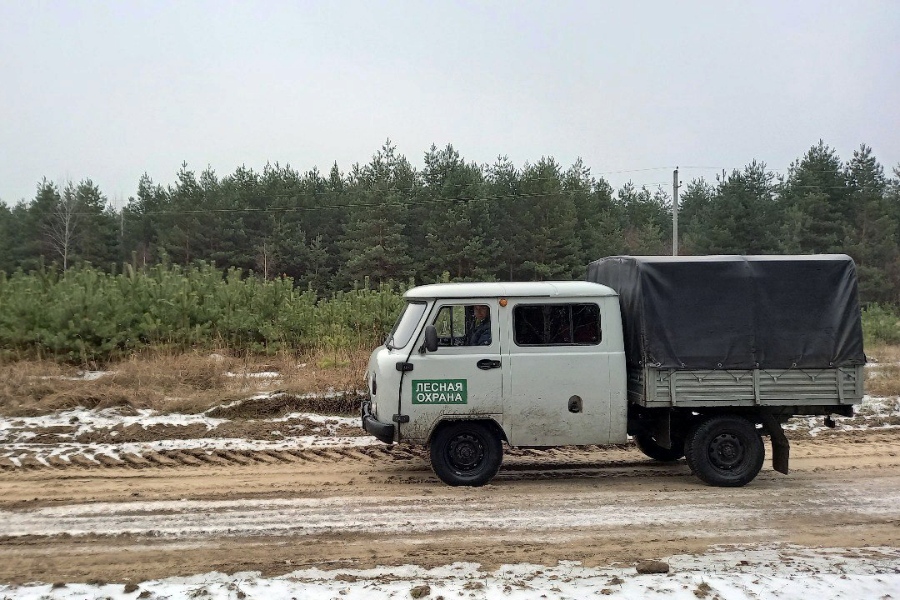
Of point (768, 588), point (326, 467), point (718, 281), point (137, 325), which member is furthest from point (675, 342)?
point (137, 325)

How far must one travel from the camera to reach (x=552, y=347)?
871 cm

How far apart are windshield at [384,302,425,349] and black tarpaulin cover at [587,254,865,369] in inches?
101

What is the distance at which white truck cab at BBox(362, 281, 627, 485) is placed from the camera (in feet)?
28.1

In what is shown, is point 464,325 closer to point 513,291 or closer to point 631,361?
point 513,291

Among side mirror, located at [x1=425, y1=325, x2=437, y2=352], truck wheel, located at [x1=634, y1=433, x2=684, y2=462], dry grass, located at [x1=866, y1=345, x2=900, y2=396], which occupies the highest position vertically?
side mirror, located at [x1=425, y1=325, x2=437, y2=352]

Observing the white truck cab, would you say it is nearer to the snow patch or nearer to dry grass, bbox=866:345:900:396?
the snow patch

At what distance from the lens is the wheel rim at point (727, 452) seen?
890 cm

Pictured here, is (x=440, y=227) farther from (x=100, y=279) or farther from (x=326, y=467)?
(x=326, y=467)

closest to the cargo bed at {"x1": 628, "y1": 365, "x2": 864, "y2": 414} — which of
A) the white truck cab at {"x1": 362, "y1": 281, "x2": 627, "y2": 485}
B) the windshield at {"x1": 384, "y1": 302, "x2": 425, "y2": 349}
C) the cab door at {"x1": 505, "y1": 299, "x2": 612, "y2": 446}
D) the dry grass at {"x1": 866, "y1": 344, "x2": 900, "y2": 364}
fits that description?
the cab door at {"x1": 505, "y1": 299, "x2": 612, "y2": 446}

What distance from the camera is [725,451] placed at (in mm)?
8930

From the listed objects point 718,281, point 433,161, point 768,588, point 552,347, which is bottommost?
point 768,588

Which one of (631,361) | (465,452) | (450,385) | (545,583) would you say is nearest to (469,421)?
(465,452)

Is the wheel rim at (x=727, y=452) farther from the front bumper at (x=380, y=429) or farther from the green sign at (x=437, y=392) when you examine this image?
the front bumper at (x=380, y=429)

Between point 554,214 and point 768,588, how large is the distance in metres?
32.3
